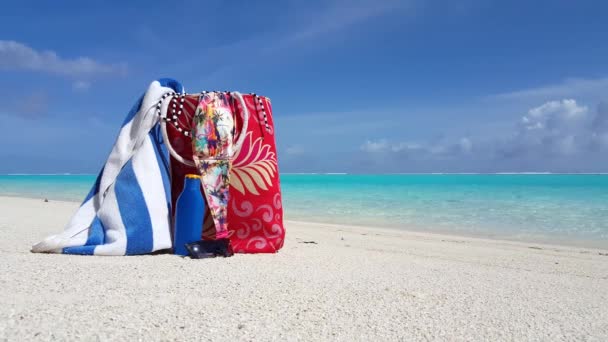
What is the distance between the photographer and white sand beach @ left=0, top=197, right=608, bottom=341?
161 centimetres

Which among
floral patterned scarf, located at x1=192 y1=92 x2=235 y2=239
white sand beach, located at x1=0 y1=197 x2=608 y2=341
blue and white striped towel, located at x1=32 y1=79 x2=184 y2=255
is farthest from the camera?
floral patterned scarf, located at x1=192 y1=92 x2=235 y2=239

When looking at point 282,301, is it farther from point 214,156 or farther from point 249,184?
point 214,156

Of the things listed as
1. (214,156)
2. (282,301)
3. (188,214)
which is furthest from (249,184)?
(282,301)

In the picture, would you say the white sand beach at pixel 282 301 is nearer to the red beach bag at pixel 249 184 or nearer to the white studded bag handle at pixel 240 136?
the red beach bag at pixel 249 184

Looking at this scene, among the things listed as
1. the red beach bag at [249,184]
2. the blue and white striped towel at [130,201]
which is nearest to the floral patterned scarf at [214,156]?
the red beach bag at [249,184]

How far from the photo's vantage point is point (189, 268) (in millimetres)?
2627

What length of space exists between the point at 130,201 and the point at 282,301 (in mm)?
1742

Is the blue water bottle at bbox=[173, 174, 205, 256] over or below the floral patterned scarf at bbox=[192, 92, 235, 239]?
below

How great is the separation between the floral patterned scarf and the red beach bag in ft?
0.20

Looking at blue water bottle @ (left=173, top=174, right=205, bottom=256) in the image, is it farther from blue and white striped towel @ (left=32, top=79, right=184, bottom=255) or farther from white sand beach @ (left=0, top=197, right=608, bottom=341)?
white sand beach @ (left=0, top=197, right=608, bottom=341)

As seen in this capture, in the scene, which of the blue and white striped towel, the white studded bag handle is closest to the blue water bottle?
the blue and white striped towel

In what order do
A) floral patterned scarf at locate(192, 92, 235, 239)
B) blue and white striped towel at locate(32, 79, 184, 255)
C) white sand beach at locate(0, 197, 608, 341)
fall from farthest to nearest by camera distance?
1. floral patterned scarf at locate(192, 92, 235, 239)
2. blue and white striped towel at locate(32, 79, 184, 255)
3. white sand beach at locate(0, 197, 608, 341)

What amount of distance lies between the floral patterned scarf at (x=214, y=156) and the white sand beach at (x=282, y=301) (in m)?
0.48

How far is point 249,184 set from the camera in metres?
3.36
